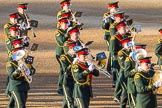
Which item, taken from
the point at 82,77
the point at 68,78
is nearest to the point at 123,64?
the point at 68,78

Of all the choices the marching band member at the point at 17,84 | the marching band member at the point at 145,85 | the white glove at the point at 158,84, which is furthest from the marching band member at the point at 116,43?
the white glove at the point at 158,84

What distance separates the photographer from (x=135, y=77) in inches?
723

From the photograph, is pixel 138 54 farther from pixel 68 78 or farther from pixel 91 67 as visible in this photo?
pixel 68 78

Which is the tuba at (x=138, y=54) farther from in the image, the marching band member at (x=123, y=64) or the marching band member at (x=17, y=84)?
the marching band member at (x=17, y=84)

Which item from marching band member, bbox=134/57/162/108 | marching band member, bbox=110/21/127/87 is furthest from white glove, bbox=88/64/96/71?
marching band member, bbox=110/21/127/87

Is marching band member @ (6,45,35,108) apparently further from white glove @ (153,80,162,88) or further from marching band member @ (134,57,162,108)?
white glove @ (153,80,162,88)

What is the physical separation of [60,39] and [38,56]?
7.54 meters

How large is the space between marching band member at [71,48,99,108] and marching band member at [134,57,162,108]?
1098mm

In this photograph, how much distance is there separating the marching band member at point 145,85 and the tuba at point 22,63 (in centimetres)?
247

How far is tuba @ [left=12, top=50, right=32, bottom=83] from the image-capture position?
757 inches

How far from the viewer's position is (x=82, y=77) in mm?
19172

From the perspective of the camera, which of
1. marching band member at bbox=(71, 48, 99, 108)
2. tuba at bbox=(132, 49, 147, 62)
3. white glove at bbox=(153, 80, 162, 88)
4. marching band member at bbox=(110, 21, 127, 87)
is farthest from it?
marching band member at bbox=(110, 21, 127, 87)

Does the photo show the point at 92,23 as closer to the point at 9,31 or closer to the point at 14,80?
the point at 9,31

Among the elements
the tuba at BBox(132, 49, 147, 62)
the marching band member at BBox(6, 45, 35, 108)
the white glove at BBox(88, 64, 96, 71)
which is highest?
the tuba at BBox(132, 49, 147, 62)
